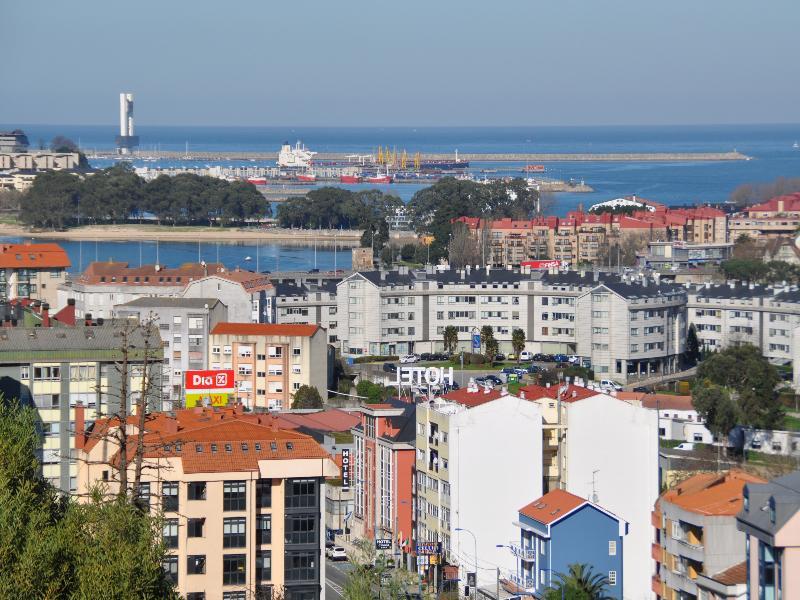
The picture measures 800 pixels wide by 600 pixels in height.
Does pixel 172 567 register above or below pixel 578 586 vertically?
above

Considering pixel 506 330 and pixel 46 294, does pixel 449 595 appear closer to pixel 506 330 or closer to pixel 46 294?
pixel 506 330

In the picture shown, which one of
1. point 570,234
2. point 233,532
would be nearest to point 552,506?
point 233,532

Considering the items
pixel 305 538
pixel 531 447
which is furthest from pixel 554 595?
pixel 531 447

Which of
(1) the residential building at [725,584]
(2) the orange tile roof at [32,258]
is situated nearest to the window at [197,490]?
(1) the residential building at [725,584]

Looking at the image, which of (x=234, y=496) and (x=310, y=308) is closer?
(x=234, y=496)

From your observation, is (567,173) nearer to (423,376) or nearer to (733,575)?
(423,376)
